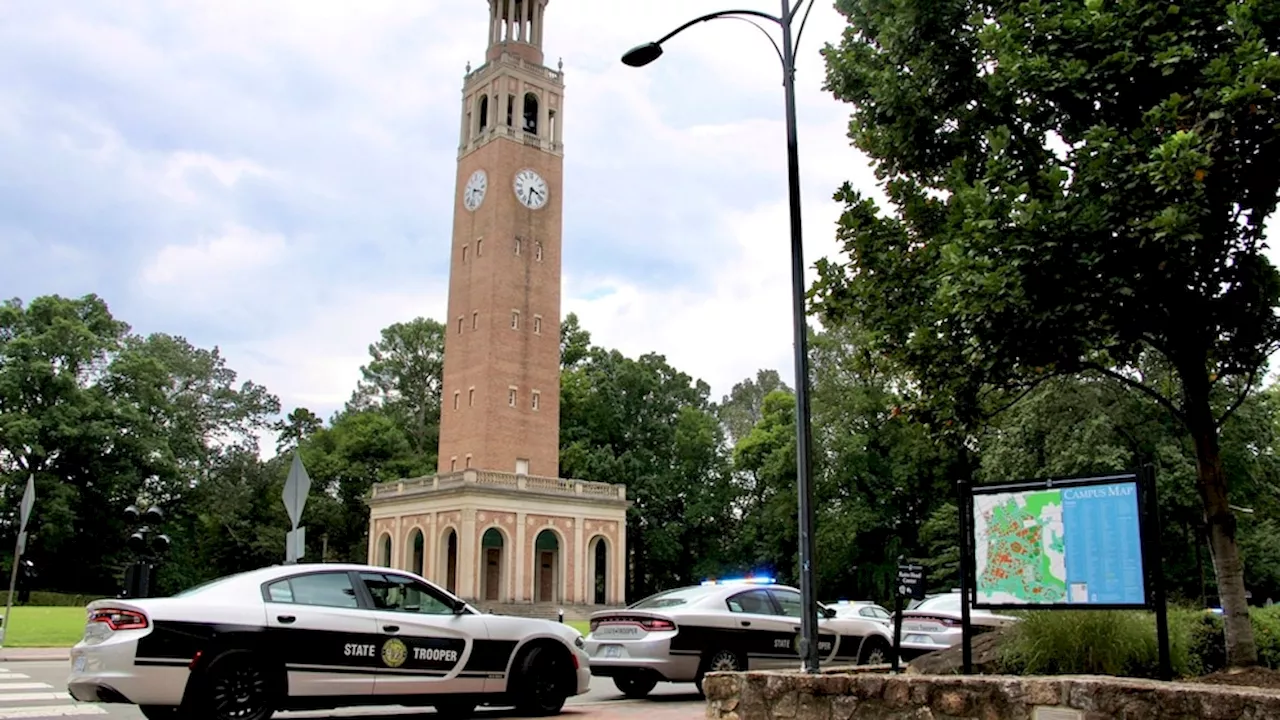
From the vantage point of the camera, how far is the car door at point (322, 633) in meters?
9.63

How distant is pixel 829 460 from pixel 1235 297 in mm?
39717

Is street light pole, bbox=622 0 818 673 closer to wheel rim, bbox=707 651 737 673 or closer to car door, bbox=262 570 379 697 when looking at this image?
wheel rim, bbox=707 651 737 673

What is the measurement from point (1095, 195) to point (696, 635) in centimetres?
732

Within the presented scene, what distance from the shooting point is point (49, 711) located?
1099 centimetres

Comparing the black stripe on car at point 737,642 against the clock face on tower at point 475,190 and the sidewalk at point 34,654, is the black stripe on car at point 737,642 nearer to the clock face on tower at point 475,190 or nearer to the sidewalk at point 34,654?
the sidewalk at point 34,654

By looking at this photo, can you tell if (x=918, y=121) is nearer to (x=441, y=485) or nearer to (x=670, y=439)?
(x=441, y=485)

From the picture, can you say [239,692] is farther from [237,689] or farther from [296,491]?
[296,491]

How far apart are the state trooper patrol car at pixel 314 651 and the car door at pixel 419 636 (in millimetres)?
11

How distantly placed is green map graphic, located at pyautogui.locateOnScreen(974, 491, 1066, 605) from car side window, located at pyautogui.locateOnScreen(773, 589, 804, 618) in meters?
5.66

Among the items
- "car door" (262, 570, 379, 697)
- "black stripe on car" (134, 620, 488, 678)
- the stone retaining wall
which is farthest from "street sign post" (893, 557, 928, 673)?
"car door" (262, 570, 379, 697)

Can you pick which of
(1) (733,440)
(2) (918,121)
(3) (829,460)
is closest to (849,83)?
(2) (918,121)

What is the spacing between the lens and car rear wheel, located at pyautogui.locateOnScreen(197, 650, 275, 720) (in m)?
9.13

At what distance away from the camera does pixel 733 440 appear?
70.4 meters

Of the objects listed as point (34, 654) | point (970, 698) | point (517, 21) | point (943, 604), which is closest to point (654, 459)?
point (517, 21)
